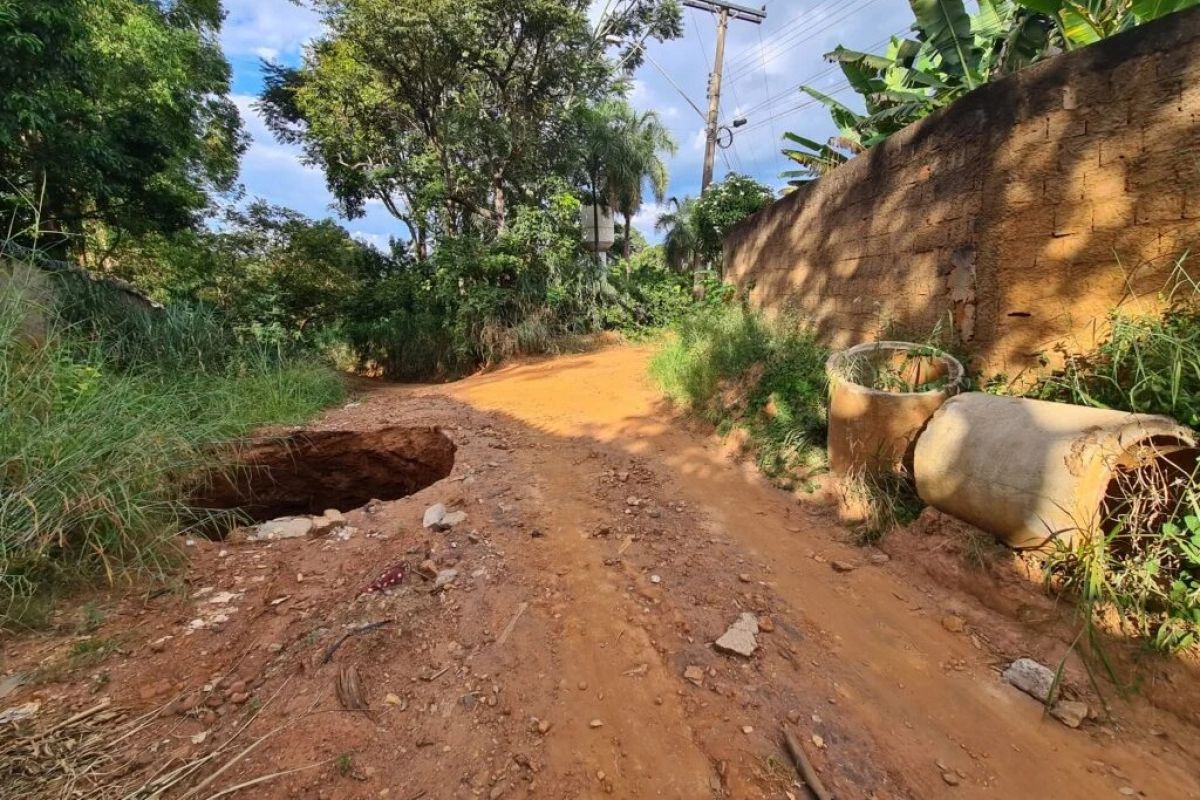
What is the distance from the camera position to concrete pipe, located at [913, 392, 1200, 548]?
214cm

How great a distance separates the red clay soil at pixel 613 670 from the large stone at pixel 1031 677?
0.05m

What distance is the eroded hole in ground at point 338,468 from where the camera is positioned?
15.9 ft

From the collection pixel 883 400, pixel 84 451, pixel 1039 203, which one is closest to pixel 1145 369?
pixel 883 400

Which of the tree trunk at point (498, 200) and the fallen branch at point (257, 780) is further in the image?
the tree trunk at point (498, 200)

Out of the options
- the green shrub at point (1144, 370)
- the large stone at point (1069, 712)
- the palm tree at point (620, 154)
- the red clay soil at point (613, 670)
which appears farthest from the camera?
the palm tree at point (620, 154)

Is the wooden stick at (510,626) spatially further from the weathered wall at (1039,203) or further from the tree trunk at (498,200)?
the tree trunk at (498,200)

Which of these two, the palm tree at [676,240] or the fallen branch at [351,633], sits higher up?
the palm tree at [676,240]

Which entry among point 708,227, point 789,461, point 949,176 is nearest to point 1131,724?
point 789,461

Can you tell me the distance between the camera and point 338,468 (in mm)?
5418

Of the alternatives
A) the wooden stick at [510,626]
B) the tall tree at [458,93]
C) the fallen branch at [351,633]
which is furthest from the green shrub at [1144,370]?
the tall tree at [458,93]

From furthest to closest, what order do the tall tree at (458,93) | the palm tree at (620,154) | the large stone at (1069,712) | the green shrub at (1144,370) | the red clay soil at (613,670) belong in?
1. the palm tree at (620,154)
2. the tall tree at (458,93)
3. the green shrub at (1144,370)
4. the large stone at (1069,712)
5. the red clay soil at (613,670)

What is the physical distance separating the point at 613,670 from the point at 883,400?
2.36m

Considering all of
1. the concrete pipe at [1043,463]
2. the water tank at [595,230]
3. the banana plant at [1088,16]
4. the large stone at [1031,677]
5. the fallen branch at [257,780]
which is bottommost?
the large stone at [1031,677]

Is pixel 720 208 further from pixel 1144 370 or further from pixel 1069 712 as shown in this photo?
pixel 1069 712
